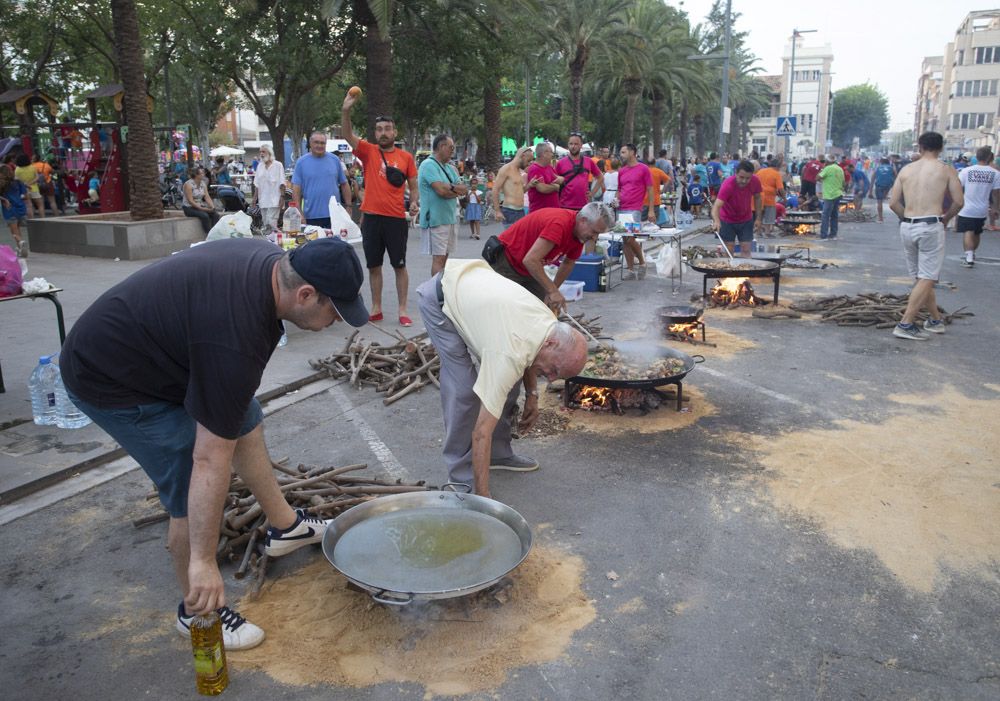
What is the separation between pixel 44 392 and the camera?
18.6 feet

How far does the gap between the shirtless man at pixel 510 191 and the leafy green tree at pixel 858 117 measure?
125262mm

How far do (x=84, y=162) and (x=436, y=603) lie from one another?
2575cm

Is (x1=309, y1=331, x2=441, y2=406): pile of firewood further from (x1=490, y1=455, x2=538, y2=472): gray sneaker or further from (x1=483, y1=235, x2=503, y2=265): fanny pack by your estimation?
(x1=490, y1=455, x2=538, y2=472): gray sneaker

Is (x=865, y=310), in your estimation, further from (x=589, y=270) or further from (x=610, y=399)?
(x=610, y=399)

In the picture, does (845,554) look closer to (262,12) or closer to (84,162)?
(262,12)

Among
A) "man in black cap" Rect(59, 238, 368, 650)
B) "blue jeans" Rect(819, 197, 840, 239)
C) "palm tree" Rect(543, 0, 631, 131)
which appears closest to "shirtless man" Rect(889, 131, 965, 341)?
"man in black cap" Rect(59, 238, 368, 650)

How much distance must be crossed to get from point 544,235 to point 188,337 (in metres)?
3.48

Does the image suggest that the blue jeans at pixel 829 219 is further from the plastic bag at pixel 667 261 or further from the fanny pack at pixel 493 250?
the fanny pack at pixel 493 250

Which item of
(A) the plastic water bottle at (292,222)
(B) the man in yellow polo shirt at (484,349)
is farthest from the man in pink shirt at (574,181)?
(B) the man in yellow polo shirt at (484,349)

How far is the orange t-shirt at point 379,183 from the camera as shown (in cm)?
841

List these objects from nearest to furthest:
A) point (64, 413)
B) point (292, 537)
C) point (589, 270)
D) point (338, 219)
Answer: point (292, 537), point (64, 413), point (338, 219), point (589, 270)

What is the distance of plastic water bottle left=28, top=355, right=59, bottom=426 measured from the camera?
564 centimetres

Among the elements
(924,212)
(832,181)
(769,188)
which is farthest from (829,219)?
(924,212)

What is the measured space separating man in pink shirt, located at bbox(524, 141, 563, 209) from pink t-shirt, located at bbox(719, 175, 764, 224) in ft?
8.20
